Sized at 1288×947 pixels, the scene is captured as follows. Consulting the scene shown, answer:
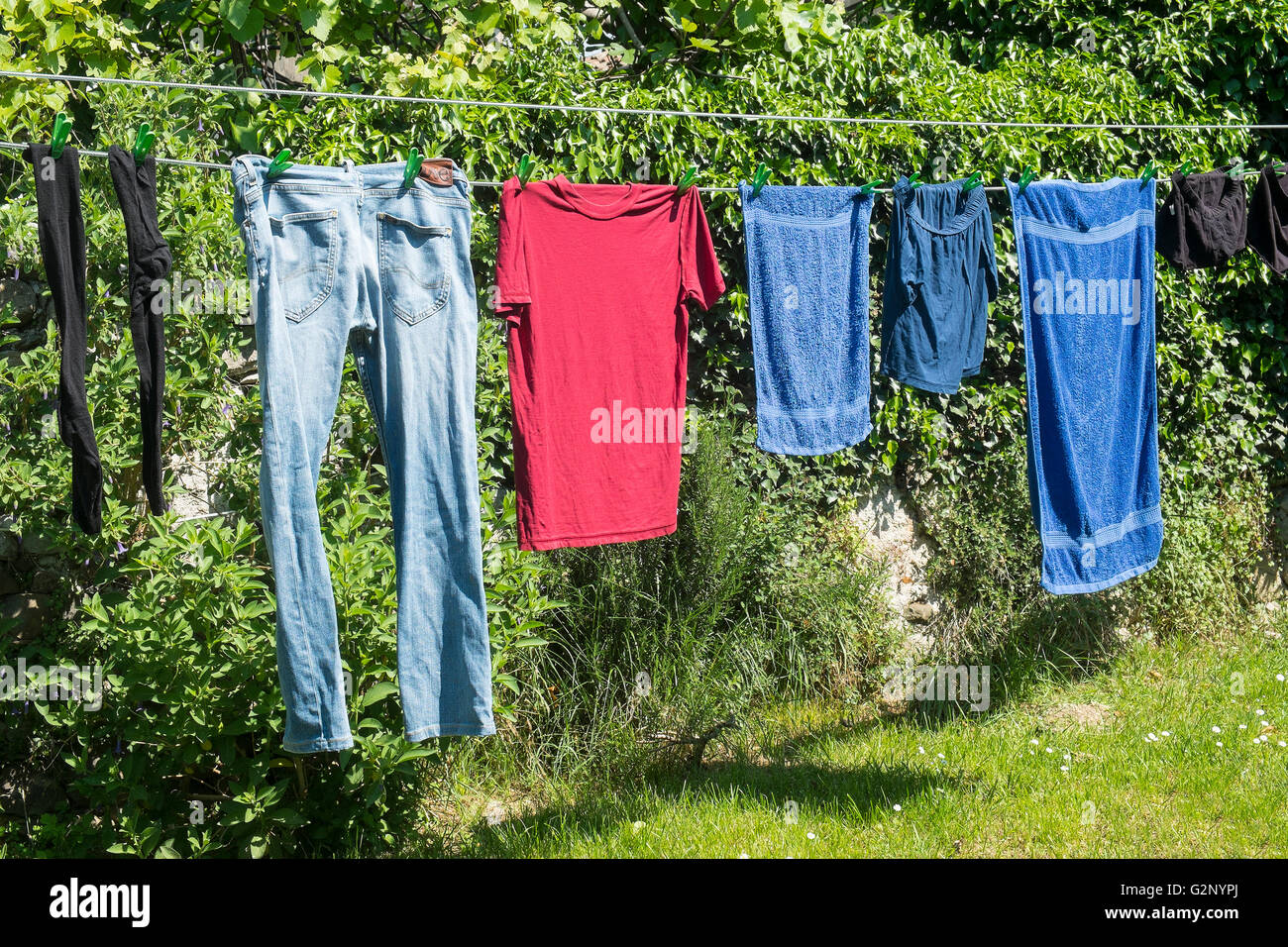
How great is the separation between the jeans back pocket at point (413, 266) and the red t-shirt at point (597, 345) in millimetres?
243

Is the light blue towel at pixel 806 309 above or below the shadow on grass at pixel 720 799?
above

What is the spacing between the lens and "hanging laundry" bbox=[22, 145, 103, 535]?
2.45 metres

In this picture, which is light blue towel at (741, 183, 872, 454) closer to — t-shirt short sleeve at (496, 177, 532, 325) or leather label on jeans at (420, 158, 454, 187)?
t-shirt short sleeve at (496, 177, 532, 325)

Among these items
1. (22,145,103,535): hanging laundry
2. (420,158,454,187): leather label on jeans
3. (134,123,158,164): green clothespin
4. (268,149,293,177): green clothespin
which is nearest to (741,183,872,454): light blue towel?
(420,158,454,187): leather label on jeans

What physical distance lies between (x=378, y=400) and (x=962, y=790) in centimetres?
265

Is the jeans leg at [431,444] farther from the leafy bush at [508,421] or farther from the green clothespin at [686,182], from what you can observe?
the green clothespin at [686,182]

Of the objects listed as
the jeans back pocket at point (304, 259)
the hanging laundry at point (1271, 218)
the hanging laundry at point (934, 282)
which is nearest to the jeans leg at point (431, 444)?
the jeans back pocket at point (304, 259)

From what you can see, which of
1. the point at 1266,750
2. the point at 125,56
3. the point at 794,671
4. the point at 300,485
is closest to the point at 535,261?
the point at 300,485

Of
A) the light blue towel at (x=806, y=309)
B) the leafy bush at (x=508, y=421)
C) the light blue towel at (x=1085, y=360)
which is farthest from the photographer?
the light blue towel at (x=1085, y=360)

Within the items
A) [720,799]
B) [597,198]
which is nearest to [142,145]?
[597,198]

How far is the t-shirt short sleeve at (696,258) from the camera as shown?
324 cm

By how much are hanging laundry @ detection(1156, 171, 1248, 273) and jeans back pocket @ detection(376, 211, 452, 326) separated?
251 centimetres

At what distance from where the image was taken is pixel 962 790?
391cm

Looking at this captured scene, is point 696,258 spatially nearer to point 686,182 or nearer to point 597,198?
point 686,182
